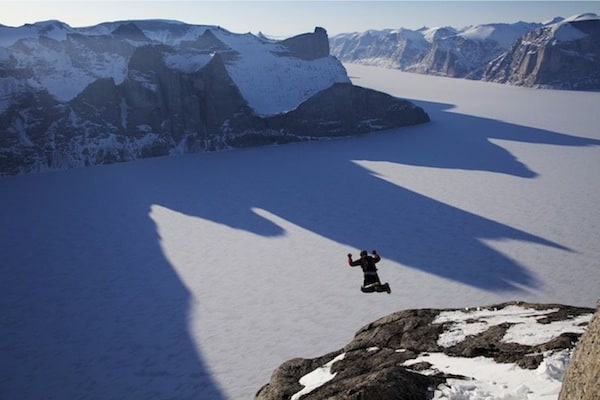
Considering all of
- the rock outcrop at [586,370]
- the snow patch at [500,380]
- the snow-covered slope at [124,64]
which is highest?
the snow-covered slope at [124,64]

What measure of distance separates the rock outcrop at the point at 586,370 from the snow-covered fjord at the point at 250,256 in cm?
239

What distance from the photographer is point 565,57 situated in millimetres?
124000

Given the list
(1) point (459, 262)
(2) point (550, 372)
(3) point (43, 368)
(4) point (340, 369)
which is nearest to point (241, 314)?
(3) point (43, 368)

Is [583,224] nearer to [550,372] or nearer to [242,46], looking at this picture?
[550,372]

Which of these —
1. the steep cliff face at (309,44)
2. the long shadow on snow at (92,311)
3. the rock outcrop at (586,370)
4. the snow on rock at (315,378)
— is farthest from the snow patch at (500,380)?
the steep cliff face at (309,44)

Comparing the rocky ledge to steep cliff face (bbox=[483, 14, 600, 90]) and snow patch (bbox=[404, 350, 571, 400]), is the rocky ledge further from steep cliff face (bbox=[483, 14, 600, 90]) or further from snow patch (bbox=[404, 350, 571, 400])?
steep cliff face (bbox=[483, 14, 600, 90])

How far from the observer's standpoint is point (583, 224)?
29.4 meters

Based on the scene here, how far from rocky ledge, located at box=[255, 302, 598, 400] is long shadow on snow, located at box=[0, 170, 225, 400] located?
610cm

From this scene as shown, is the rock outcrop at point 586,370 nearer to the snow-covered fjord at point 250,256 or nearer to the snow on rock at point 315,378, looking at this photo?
the snow-covered fjord at point 250,256

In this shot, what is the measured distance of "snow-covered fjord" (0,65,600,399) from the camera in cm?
1792

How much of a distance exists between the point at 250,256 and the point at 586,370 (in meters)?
23.2

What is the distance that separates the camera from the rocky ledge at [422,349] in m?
8.25

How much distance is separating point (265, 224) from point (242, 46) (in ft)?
189

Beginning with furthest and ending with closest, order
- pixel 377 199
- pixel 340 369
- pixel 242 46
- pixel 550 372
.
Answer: pixel 242 46
pixel 377 199
pixel 340 369
pixel 550 372
